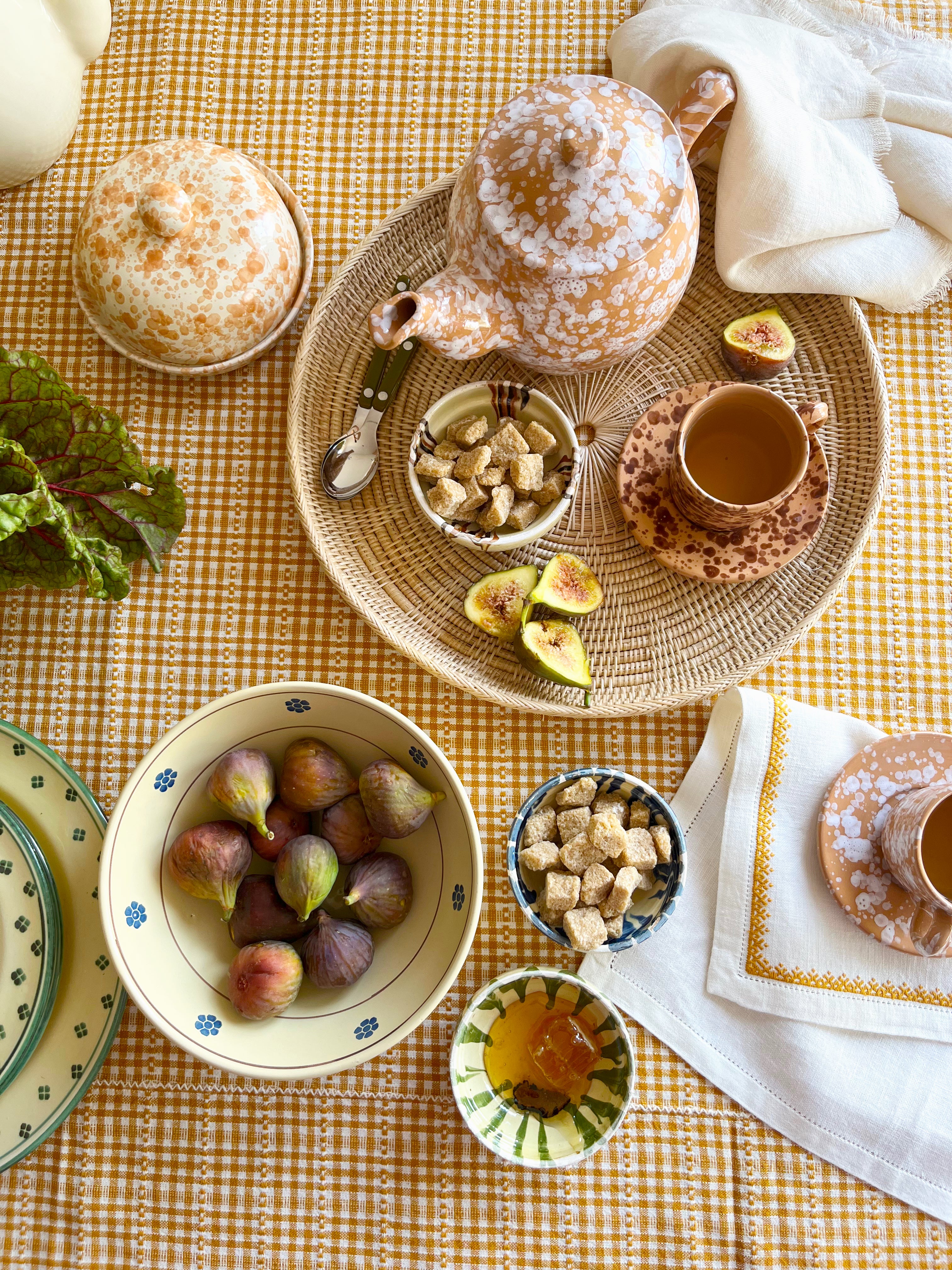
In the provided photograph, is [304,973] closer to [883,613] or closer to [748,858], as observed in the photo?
[748,858]

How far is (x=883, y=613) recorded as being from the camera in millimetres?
1194

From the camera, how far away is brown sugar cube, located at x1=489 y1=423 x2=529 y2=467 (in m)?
1.07

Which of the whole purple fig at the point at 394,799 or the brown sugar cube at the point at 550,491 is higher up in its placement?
the brown sugar cube at the point at 550,491

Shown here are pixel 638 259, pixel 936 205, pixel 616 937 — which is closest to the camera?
pixel 638 259

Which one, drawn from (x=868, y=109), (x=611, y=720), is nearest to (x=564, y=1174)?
(x=611, y=720)

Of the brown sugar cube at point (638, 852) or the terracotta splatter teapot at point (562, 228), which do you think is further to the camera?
the brown sugar cube at point (638, 852)

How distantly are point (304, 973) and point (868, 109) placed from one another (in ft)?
4.18

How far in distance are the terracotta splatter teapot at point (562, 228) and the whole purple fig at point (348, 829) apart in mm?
501

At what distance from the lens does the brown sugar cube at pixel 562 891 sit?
40.6 inches

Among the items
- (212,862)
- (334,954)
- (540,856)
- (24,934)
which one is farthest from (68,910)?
(540,856)

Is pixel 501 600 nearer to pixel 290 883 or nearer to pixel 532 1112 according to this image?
pixel 290 883

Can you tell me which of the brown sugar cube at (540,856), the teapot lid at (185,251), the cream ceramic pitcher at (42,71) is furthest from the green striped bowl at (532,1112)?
the cream ceramic pitcher at (42,71)

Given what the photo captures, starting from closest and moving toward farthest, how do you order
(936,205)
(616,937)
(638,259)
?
(638,259)
(616,937)
(936,205)

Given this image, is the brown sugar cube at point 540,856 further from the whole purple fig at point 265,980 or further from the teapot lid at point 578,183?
the teapot lid at point 578,183
